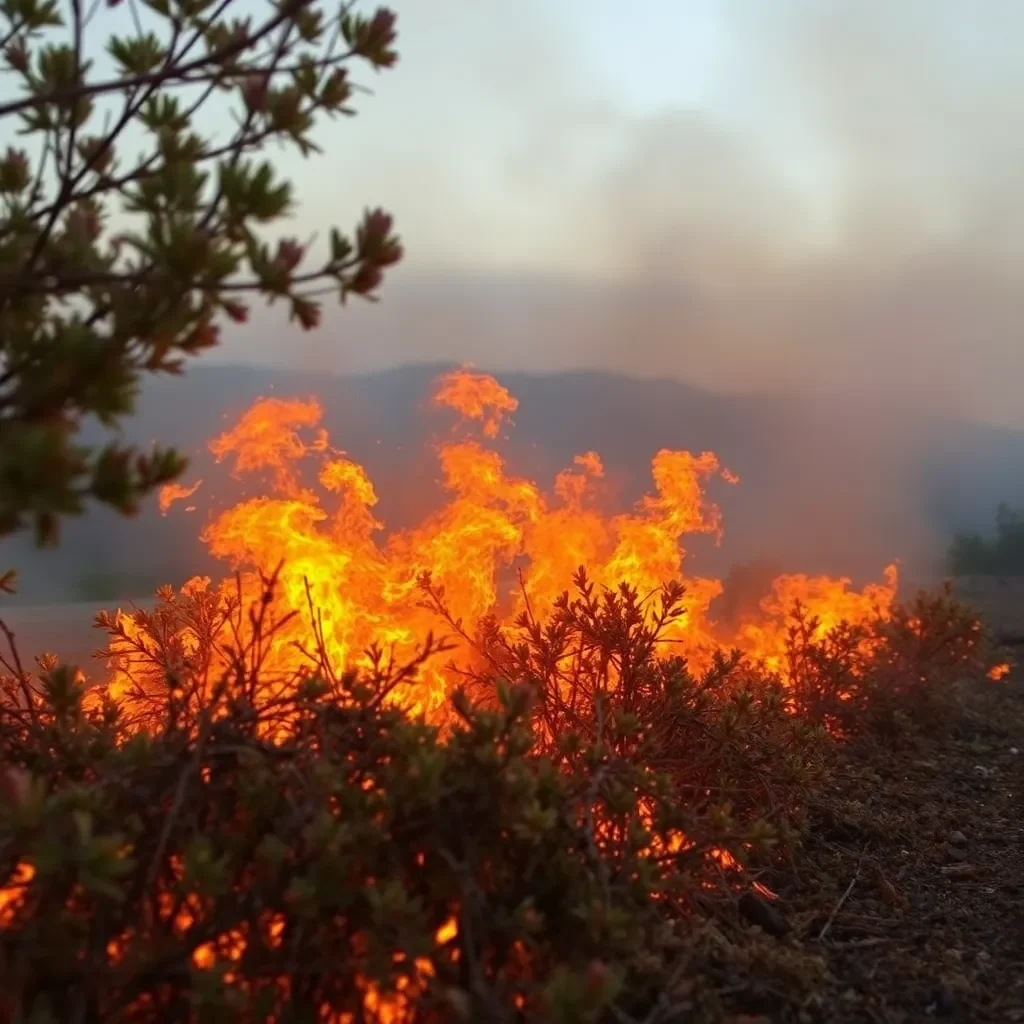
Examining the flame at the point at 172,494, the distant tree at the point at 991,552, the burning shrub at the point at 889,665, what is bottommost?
the distant tree at the point at 991,552

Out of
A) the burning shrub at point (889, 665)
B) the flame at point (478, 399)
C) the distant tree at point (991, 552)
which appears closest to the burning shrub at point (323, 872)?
the burning shrub at point (889, 665)

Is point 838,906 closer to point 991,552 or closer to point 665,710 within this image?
point 665,710

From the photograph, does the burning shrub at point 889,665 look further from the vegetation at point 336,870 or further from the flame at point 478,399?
the vegetation at point 336,870

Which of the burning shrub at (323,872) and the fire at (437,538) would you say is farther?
the fire at (437,538)

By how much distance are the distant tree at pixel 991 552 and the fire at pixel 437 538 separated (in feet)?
64.2

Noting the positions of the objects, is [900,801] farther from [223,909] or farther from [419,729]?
[223,909]

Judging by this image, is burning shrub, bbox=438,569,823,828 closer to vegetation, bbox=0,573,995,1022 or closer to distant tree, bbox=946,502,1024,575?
vegetation, bbox=0,573,995,1022

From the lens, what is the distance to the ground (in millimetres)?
2709

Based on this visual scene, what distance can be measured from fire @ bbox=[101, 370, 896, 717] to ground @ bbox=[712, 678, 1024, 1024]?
1.24m

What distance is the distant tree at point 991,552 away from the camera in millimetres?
24219

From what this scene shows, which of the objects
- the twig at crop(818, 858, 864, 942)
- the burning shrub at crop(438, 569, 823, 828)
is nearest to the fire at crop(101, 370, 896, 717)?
the burning shrub at crop(438, 569, 823, 828)

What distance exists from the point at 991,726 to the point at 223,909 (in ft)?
21.4

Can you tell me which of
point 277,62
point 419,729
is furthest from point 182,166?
point 419,729

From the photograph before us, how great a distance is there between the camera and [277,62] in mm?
2359
